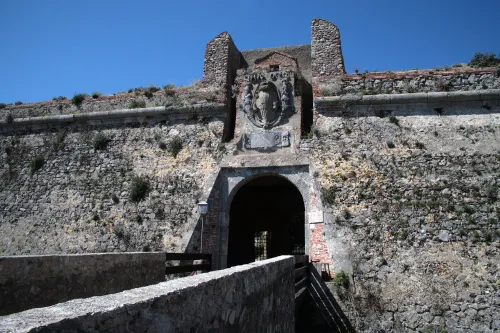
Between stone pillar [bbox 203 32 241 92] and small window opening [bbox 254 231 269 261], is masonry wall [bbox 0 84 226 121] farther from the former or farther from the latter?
small window opening [bbox 254 231 269 261]

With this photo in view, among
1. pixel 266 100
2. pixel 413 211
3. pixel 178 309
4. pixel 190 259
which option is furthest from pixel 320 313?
pixel 178 309

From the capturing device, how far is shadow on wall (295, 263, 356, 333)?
32.1 ft

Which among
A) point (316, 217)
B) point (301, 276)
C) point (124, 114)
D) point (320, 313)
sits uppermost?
point (124, 114)

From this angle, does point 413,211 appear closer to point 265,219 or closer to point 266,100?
point 266,100

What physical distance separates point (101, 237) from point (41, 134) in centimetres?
608

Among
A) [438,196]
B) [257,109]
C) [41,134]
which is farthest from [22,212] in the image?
[438,196]

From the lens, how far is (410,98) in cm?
1227

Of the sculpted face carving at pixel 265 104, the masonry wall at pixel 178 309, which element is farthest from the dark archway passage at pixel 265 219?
the masonry wall at pixel 178 309

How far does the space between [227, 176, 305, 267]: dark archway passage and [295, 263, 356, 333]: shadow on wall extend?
220 inches

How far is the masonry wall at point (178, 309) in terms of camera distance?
190cm

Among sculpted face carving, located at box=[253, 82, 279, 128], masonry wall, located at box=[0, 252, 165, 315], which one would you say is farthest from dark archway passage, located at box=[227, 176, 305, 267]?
masonry wall, located at box=[0, 252, 165, 315]

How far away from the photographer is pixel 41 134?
52.0ft

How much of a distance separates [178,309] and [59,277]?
13.0 ft

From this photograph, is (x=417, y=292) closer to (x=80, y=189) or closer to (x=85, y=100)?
(x=80, y=189)
